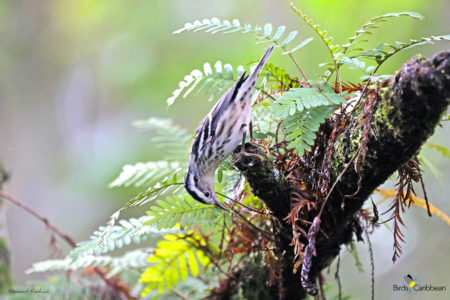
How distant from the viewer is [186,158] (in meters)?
3.05

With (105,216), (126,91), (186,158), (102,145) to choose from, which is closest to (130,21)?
(126,91)

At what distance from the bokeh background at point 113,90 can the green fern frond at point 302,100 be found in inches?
133

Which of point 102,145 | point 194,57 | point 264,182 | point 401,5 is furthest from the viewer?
point 102,145

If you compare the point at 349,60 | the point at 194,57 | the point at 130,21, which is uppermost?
the point at 130,21

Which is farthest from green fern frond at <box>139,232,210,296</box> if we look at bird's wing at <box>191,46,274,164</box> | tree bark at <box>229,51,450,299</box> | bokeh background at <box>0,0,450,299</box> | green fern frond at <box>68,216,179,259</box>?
bokeh background at <box>0,0,450,299</box>

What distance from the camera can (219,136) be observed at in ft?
8.17

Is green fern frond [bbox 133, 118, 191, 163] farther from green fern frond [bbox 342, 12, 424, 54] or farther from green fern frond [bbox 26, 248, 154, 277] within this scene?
green fern frond [bbox 342, 12, 424, 54]

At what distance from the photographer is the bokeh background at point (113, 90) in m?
5.99

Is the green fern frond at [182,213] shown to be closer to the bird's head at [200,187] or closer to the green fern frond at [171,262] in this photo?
the bird's head at [200,187]

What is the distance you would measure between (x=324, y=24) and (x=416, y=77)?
4.05 m

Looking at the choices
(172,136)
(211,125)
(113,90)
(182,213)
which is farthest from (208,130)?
(113,90)

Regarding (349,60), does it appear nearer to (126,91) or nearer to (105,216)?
(126,91)

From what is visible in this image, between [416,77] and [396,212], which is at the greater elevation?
[416,77]

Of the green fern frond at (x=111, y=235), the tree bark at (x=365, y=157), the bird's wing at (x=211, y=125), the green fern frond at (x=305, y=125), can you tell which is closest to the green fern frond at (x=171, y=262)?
the green fern frond at (x=111, y=235)
